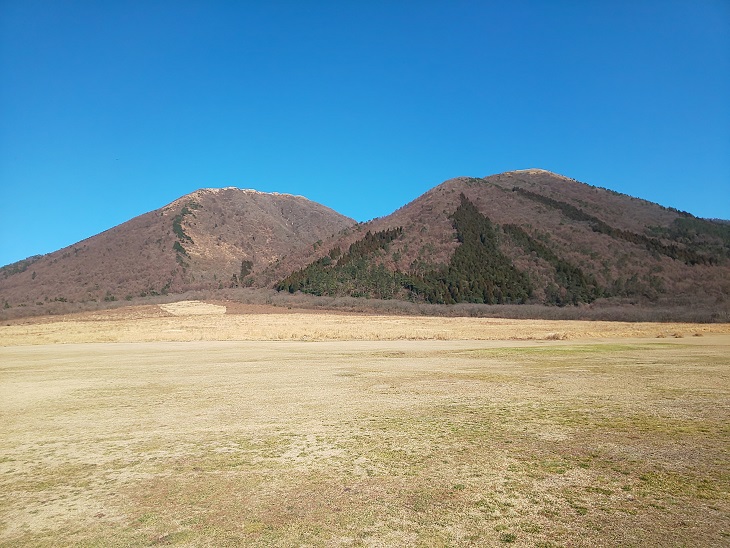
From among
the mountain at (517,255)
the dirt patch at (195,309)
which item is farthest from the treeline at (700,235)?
the dirt patch at (195,309)

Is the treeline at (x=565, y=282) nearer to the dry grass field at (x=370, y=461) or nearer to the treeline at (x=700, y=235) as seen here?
the treeline at (x=700, y=235)

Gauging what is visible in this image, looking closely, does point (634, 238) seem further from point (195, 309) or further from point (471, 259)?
point (195, 309)

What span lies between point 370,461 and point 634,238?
146554mm

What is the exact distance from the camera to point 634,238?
132 meters

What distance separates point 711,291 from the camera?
107 m

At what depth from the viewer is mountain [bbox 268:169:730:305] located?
110m

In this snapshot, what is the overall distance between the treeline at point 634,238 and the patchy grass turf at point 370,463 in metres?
129

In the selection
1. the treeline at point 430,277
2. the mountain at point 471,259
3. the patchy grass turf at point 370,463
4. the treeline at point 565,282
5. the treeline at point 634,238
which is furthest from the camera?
the treeline at point 634,238

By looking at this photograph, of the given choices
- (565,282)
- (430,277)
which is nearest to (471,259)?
(430,277)

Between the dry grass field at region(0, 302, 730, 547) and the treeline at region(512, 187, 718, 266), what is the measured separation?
417 feet

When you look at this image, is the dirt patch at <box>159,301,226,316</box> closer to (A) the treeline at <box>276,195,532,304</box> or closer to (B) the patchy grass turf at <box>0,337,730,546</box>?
(A) the treeline at <box>276,195,532,304</box>

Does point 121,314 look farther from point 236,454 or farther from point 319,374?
point 236,454

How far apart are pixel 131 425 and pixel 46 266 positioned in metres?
208

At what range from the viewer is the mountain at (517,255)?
359 ft
